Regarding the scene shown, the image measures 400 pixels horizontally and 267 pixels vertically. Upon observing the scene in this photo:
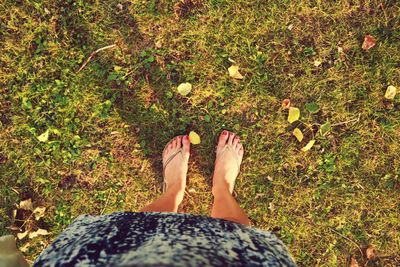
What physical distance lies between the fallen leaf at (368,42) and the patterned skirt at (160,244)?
1.86 meters

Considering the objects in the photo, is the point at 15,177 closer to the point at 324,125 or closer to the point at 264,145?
the point at 264,145

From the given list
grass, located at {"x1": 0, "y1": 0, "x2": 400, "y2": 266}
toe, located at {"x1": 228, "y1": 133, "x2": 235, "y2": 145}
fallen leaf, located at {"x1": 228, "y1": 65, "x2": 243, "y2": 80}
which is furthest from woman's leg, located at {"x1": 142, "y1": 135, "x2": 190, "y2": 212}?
fallen leaf, located at {"x1": 228, "y1": 65, "x2": 243, "y2": 80}

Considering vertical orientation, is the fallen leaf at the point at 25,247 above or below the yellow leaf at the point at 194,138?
below

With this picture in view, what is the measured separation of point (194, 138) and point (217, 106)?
0.31 m

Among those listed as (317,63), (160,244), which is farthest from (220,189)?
(160,244)

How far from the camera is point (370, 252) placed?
3379 millimetres

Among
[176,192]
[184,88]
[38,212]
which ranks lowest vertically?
[38,212]

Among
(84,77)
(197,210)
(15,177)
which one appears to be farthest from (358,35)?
(15,177)

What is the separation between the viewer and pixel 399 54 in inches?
133

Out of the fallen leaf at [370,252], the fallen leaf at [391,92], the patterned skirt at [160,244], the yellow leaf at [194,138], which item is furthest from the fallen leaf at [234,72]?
the fallen leaf at [370,252]

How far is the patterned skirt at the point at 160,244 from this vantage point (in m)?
1.82

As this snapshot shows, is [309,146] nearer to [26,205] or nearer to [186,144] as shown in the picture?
[186,144]

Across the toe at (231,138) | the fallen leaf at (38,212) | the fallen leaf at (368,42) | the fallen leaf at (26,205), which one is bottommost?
the fallen leaf at (38,212)

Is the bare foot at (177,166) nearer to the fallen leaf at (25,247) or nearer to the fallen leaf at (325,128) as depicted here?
the fallen leaf at (325,128)
